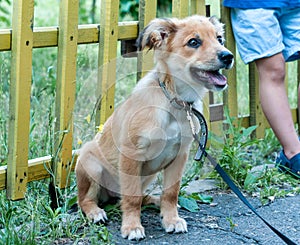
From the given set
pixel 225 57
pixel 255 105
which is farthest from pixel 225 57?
pixel 255 105

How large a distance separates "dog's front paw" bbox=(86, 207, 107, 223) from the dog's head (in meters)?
0.84

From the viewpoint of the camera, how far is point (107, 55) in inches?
162

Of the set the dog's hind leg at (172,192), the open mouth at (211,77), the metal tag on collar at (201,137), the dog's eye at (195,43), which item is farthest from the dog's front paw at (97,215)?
Result: the dog's eye at (195,43)

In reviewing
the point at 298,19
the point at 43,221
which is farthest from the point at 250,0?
the point at 43,221

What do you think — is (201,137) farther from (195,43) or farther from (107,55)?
(107,55)

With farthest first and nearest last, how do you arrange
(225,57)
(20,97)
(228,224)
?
(228,224) → (20,97) → (225,57)

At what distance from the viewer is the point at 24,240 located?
3.26 m

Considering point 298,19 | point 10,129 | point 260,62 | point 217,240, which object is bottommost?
point 217,240

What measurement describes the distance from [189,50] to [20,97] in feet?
3.26

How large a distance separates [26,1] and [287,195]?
6.94 feet

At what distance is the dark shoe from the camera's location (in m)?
4.62

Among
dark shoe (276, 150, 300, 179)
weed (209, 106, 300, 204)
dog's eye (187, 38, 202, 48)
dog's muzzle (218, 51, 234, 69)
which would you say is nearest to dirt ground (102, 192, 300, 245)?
weed (209, 106, 300, 204)

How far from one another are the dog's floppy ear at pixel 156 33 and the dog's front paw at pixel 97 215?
38.2 inches

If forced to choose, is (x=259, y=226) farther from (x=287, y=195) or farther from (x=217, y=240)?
(x=287, y=195)
